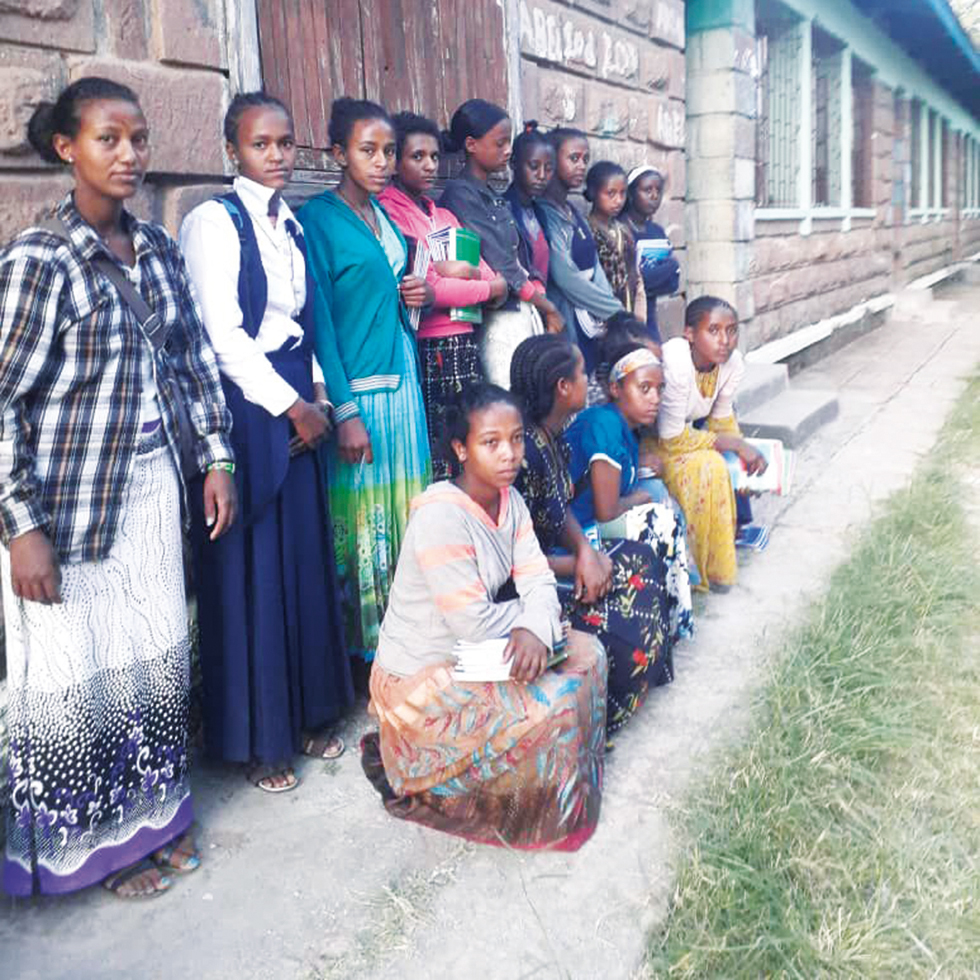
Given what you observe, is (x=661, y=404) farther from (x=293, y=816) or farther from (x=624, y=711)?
(x=293, y=816)

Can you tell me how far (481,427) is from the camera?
253cm

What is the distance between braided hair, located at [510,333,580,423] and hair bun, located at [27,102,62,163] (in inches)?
54.5

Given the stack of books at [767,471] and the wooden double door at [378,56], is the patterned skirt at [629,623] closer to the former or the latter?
the stack of books at [767,471]

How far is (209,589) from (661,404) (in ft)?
6.86

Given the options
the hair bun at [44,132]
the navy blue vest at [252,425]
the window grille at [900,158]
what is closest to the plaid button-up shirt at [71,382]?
the hair bun at [44,132]

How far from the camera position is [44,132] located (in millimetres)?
2225

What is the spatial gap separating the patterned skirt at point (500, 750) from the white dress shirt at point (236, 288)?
791mm

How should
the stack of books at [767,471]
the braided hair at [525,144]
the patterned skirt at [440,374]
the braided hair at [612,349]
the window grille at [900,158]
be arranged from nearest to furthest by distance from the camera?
the patterned skirt at [440,374], the braided hair at [612,349], the braided hair at [525,144], the stack of books at [767,471], the window grille at [900,158]

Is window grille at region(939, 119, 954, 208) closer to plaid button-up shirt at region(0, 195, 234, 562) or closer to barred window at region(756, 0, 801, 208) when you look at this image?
barred window at region(756, 0, 801, 208)

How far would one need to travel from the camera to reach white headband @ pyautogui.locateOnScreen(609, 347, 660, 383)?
11.9ft

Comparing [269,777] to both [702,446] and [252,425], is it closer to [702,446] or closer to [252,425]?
[252,425]

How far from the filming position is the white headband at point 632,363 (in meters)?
3.63

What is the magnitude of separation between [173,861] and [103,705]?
0.44m

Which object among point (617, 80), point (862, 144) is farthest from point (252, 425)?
point (862, 144)
